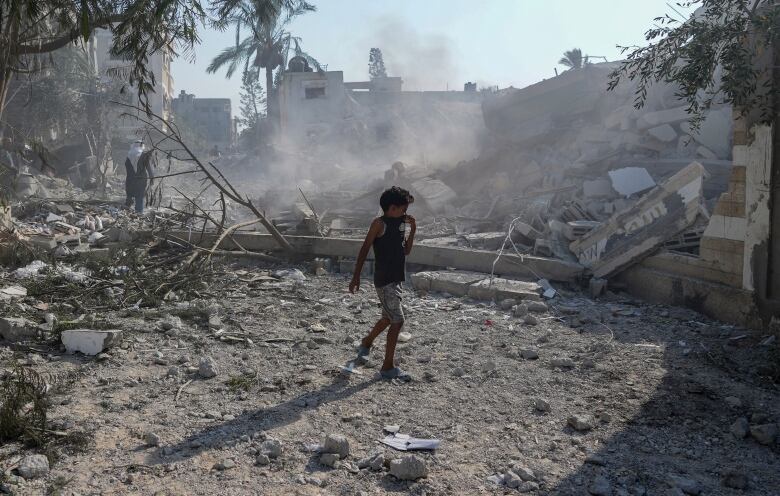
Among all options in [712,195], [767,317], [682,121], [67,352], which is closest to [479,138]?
[682,121]

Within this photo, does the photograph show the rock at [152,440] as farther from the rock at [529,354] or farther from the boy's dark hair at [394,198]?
the rock at [529,354]

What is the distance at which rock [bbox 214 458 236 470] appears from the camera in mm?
3451

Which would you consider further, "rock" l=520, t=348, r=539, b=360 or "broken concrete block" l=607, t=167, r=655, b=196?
"broken concrete block" l=607, t=167, r=655, b=196

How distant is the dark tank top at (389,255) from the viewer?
4723 mm

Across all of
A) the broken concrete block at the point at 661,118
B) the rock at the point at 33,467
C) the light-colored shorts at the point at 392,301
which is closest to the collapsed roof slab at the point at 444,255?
the light-colored shorts at the point at 392,301

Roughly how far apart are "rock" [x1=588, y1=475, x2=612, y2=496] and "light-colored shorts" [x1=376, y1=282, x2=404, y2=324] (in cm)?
184

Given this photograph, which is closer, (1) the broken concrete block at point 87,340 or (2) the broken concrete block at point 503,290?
(1) the broken concrete block at point 87,340

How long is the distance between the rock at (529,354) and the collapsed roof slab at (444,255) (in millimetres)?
2576

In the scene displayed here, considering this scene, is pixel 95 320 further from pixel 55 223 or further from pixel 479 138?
pixel 479 138

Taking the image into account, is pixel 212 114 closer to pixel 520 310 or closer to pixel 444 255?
pixel 444 255

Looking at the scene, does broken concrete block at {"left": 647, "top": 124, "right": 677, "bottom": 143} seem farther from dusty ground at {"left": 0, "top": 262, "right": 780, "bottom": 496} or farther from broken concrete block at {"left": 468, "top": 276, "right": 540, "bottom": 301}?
dusty ground at {"left": 0, "top": 262, "right": 780, "bottom": 496}

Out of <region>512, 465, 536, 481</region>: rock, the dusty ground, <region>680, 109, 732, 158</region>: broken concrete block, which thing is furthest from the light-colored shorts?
<region>680, 109, 732, 158</region>: broken concrete block

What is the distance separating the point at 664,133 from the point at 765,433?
33.5ft

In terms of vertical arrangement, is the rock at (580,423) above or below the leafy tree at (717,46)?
below
